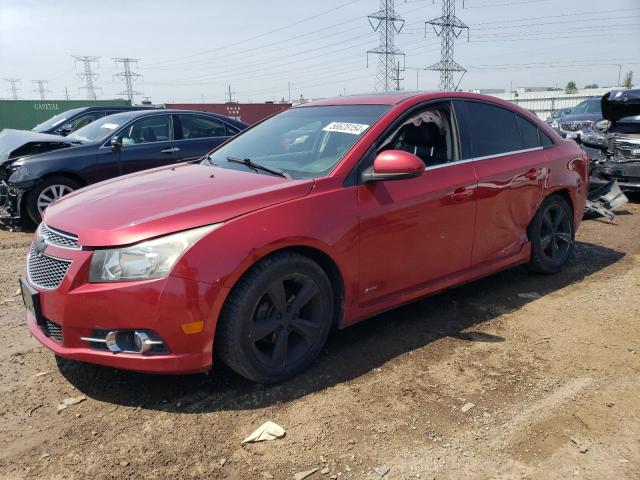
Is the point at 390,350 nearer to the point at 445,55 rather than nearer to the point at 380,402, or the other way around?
the point at 380,402

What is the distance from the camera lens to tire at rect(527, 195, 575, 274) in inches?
189

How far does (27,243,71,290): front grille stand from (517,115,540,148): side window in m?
3.74

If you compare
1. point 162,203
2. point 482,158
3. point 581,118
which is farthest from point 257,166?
point 581,118

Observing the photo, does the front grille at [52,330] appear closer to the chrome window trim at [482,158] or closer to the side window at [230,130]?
the chrome window trim at [482,158]

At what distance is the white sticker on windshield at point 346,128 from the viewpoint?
364 cm

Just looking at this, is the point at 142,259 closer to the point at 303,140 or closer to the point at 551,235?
the point at 303,140

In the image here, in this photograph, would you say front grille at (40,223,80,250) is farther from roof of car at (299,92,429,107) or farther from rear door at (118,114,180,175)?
rear door at (118,114,180,175)

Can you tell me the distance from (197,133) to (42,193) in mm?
2372

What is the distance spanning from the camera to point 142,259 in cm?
272

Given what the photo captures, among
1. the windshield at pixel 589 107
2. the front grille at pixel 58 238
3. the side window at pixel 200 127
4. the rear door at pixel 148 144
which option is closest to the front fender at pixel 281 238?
the front grille at pixel 58 238

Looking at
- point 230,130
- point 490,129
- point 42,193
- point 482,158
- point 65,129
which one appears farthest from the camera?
point 65,129

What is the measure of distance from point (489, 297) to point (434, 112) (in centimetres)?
164

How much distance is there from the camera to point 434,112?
13.3 ft

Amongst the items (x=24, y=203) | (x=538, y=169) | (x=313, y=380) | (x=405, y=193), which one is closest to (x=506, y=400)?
(x=313, y=380)
